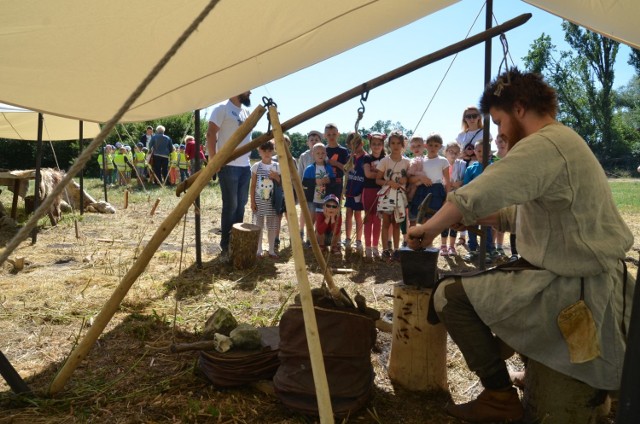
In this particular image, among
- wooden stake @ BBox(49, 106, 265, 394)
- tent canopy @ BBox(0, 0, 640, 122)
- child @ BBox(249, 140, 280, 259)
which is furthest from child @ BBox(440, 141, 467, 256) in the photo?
wooden stake @ BBox(49, 106, 265, 394)

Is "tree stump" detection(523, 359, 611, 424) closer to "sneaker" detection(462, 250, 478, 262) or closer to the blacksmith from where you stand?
the blacksmith

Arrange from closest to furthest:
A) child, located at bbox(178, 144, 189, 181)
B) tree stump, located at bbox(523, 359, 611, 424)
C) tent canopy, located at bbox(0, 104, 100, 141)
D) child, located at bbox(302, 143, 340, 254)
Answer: tree stump, located at bbox(523, 359, 611, 424)
child, located at bbox(302, 143, 340, 254)
tent canopy, located at bbox(0, 104, 100, 141)
child, located at bbox(178, 144, 189, 181)

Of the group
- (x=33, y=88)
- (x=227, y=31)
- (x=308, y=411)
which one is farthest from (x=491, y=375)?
(x=33, y=88)

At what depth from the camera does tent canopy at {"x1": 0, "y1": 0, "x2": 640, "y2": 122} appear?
7.02ft

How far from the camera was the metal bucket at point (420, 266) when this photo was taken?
8.34ft

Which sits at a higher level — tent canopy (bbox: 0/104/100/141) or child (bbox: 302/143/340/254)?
tent canopy (bbox: 0/104/100/141)

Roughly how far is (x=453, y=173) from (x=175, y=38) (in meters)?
4.49

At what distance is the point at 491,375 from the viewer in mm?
2129

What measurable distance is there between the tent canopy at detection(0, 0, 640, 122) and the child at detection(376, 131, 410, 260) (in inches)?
110

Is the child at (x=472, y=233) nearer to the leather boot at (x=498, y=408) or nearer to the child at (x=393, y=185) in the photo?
the child at (x=393, y=185)

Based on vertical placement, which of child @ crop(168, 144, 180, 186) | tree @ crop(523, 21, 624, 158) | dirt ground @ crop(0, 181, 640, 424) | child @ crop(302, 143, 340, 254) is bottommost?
dirt ground @ crop(0, 181, 640, 424)

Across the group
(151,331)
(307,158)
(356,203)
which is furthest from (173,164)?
(151,331)

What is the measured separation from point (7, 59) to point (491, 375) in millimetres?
2930

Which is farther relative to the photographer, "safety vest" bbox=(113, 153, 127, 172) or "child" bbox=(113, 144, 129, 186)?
"safety vest" bbox=(113, 153, 127, 172)
